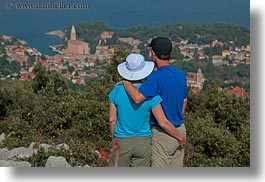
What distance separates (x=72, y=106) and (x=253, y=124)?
112 inches

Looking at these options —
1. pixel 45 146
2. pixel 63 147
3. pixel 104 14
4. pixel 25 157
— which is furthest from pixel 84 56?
pixel 25 157

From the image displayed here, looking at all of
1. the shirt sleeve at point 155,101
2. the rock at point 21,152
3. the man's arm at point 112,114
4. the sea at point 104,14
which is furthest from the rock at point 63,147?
the shirt sleeve at point 155,101

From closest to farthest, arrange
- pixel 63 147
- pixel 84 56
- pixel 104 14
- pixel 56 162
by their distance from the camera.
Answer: pixel 56 162
pixel 63 147
pixel 104 14
pixel 84 56

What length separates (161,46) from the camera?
3.88m

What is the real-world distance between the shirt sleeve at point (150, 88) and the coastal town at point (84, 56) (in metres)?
2.90

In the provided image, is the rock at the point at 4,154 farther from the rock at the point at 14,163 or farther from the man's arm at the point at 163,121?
the man's arm at the point at 163,121

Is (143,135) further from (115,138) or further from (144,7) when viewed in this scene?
(144,7)

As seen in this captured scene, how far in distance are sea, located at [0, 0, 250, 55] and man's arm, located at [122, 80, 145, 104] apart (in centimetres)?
266

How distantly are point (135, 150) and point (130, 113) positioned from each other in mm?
238

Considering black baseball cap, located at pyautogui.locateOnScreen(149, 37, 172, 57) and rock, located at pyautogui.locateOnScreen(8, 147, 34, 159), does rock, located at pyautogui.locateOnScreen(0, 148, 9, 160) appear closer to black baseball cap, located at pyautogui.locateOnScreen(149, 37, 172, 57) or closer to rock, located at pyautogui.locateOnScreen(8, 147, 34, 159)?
rock, located at pyautogui.locateOnScreen(8, 147, 34, 159)

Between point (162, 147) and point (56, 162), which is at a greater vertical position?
point (162, 147)

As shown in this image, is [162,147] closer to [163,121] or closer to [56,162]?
[163,121]

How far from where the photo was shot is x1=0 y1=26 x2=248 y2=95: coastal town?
7.04m

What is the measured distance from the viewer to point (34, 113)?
7008 millimetres
